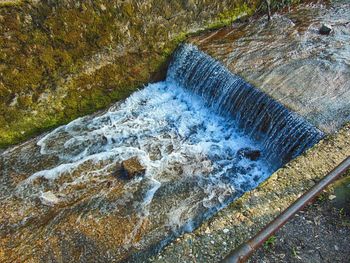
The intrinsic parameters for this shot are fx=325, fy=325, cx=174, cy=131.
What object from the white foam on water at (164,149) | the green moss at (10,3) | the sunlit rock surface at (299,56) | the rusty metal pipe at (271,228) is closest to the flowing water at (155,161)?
the white foam on water at (164,149)

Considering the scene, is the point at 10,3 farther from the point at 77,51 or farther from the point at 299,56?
the point at 299,56

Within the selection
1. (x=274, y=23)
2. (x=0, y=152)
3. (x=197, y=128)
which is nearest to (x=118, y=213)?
(x=197, y=128)

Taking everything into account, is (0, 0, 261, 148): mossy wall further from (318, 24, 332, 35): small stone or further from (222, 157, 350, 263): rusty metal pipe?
(222, 157, 350, 263): rusty metal pipe

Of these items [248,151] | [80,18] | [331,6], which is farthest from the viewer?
[331,6]

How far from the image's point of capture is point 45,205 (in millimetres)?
5242

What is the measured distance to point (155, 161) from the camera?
232 inches

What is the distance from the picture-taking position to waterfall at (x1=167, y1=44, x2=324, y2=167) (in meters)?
5.20

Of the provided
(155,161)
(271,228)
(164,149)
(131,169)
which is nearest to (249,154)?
(164,149)

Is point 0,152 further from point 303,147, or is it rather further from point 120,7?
point 303,147

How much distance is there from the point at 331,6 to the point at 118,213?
731 cm

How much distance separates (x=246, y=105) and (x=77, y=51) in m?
3.49

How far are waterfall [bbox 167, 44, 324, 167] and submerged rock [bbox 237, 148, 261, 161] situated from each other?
0.54 feet

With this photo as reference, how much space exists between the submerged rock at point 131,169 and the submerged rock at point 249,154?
1.75 m

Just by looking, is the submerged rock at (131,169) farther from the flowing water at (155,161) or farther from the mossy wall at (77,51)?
the mossy wall at (77,51)
